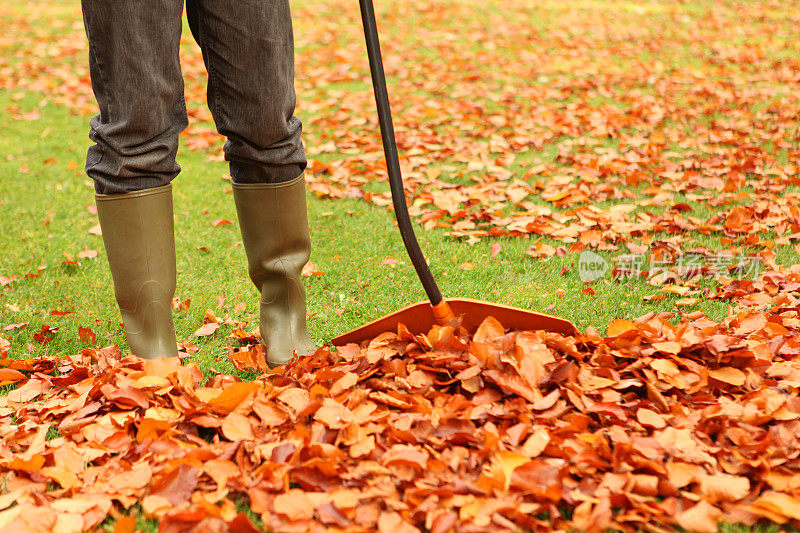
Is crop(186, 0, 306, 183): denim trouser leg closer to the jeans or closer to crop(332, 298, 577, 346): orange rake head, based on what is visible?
the jeans

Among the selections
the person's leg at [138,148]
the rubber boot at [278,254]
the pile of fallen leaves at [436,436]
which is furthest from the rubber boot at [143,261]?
the rubber boot at [278,254]

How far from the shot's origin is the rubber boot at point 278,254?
2.10m

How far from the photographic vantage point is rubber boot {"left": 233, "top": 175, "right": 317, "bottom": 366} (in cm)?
210

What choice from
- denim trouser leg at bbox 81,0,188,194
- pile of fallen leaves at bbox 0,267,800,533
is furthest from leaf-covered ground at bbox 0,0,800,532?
denim trouser leg at bbox 81,0,188,194

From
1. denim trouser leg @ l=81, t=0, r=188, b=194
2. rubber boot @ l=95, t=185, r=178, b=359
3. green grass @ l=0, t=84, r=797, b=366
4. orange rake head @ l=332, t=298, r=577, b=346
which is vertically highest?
denim trouser leg @ l=81, t=0, r=188, b=194

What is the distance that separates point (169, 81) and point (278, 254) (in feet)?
1.93

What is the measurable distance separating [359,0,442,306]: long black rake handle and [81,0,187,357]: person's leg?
0.48 m

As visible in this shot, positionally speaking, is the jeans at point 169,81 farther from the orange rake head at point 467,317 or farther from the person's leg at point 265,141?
the orange rake head at point 467,317

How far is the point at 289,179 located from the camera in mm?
2107

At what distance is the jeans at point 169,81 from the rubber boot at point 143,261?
0.04 meters

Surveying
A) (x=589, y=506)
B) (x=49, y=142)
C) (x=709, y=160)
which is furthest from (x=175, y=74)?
(x=49, y=142)

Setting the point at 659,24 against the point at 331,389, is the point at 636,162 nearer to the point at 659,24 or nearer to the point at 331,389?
the point at 331,389

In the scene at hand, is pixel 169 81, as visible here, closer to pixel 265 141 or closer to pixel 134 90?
pixel 134 90

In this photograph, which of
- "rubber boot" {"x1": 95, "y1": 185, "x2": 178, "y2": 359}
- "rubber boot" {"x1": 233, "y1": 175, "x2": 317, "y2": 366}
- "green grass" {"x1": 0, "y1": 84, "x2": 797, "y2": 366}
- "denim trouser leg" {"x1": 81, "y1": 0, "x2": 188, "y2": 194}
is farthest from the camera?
"green grass" {"x1": 0, "y1": 84, "x2": 797, "y2": 366}
